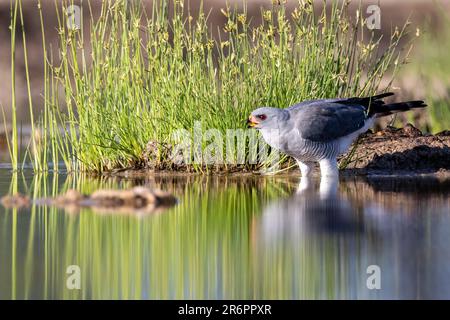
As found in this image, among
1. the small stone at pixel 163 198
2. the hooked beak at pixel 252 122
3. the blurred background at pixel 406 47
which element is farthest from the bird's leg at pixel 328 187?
the blurred background at pixel 406 47

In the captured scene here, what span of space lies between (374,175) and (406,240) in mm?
4379

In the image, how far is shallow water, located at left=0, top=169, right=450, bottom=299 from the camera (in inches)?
209

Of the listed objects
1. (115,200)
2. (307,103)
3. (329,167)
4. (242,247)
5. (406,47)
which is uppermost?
(406,47)

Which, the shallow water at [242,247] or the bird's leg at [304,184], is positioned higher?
the bird's leg at [304,184]

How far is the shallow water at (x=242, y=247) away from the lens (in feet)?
17.4

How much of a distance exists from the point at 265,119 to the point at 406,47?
34.9 feet

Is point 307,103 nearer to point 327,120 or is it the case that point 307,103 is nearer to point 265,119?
point 327,120

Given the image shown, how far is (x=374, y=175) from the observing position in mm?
10969

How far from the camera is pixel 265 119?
395 inches

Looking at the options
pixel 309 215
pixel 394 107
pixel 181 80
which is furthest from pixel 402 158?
pixel 309 215

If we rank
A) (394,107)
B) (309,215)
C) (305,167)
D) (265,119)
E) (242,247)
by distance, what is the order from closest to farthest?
1. (242,247)
2. (309,215)
3. (265,119)
4. (305,167)
5. (394,107)

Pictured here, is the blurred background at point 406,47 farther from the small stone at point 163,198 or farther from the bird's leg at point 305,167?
the small stone at point 163,198

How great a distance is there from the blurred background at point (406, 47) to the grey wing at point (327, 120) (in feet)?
9.17

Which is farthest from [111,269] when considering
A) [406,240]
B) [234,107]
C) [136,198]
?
[234,107]
